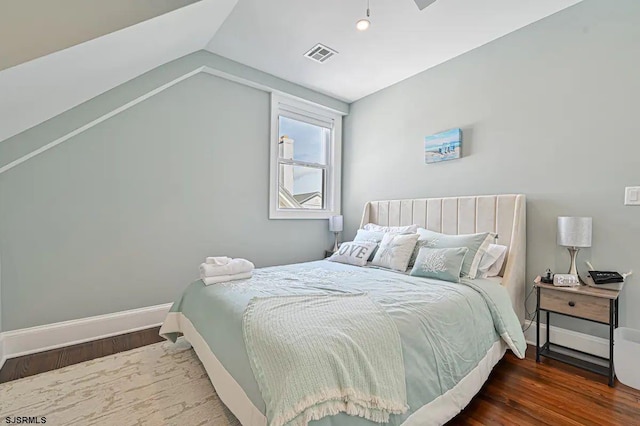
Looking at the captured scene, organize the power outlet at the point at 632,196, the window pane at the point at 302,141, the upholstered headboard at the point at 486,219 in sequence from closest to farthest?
the power outlet at the point at 632,196 < the upholstered headboard at the point at 486,219 < the window pane at the point at 302,141

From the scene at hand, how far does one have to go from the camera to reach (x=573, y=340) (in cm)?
225

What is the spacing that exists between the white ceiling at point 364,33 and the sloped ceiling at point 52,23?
1.17m

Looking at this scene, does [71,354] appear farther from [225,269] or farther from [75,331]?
[225,269]

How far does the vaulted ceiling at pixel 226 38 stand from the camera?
1243mm

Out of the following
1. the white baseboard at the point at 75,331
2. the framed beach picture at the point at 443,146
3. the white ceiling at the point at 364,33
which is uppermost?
the white ceiling at the point at 364,33

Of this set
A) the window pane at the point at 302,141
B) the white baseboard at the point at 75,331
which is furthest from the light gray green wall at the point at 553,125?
the white baseboard at the point at 75,331

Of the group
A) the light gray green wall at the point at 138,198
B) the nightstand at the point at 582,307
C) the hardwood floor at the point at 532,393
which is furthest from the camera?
the light gray green wall at the point at 138,198

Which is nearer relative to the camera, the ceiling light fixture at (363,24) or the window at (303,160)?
the ceiling light fixture at (363,24)

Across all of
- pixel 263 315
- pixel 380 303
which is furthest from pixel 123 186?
pixel 380 303

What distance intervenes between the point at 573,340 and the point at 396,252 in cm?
155

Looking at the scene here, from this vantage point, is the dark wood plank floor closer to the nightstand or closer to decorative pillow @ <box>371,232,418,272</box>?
decorative pillow @ <box>371,232,418,272</box>

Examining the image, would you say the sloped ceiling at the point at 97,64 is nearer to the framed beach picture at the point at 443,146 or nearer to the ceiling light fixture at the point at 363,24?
the ceiling light fixture at the point at 363,24

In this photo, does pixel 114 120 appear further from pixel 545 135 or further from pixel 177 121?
pixel 545 135
